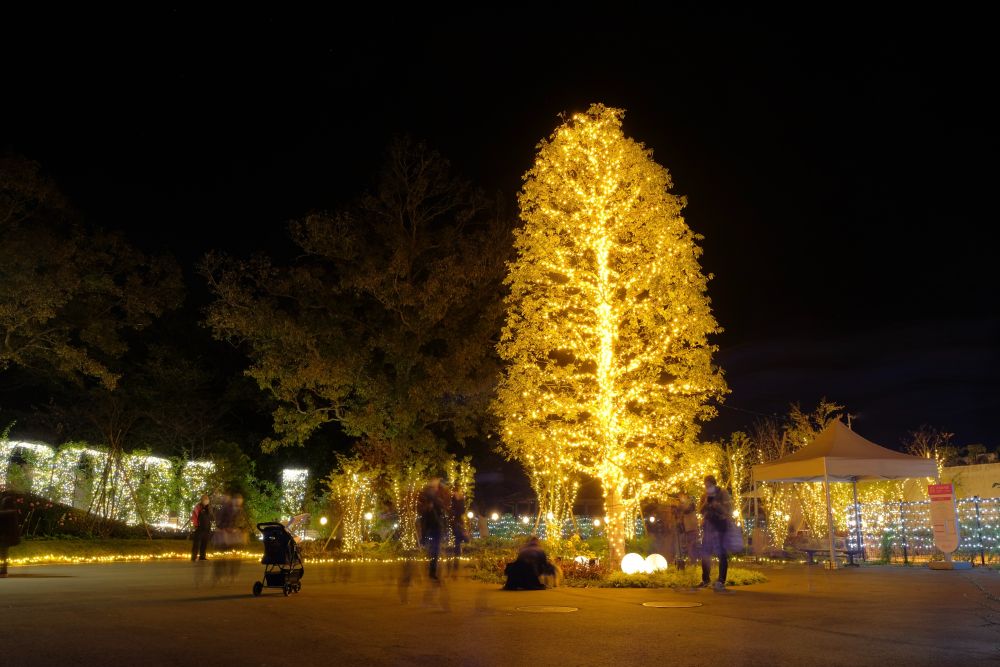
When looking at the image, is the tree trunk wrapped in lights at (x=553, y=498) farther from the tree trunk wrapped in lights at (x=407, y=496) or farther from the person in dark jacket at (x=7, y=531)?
the person in dark jacket at (x=7, y=531)

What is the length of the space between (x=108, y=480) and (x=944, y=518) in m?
22.6

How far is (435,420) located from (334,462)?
283 inches

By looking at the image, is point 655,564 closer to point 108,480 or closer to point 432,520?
point 432,520

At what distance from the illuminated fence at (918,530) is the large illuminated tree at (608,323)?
335 inches

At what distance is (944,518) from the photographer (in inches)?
745

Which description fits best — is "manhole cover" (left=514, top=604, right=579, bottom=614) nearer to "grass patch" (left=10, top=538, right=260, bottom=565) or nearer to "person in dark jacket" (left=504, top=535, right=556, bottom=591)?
"person in dark jacket" (left=504, top=535, right=556, bottom=591)

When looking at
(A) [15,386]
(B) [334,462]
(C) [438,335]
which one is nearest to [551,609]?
(C) [438,335]

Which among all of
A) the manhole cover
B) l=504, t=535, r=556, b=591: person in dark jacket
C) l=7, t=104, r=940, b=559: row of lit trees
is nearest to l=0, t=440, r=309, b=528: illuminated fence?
l=7, t=104, r=940, b=559: row of lit trees

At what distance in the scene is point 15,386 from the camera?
3256cm

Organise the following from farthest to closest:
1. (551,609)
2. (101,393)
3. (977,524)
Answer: (101,393) → (977,524) → (551,609)

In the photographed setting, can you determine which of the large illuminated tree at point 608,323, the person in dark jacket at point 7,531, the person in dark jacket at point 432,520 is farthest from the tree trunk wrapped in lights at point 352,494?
the person in dark jacket at point 432,520

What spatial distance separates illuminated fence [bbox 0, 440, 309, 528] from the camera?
24812mm

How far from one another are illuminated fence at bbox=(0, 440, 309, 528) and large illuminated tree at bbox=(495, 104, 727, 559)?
13667 mm

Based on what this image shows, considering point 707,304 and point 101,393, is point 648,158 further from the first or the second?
point 101,393
